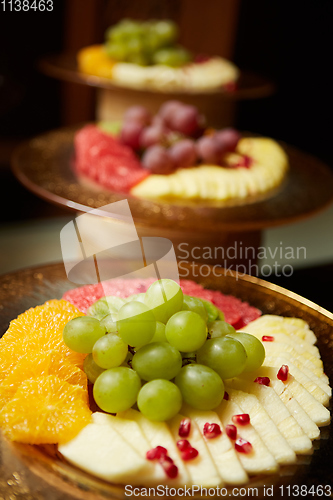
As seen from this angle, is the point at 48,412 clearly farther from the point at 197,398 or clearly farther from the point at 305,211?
the point at 305,211

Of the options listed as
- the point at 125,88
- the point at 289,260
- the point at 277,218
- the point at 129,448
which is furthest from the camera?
the point at 289,260

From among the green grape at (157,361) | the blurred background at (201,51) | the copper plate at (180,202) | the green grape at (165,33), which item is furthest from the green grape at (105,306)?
the blurred background at (201,51)

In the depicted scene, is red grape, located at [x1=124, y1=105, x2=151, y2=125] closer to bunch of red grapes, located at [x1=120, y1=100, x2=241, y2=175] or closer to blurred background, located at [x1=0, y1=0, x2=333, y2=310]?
bunch of red grapes, located at [x1=120, y1=100, x2=241, y2=175]

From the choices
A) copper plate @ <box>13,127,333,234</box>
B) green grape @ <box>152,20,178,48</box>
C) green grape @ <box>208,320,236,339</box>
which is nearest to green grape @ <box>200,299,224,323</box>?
green grape @ <box>208,320,236,339</box>

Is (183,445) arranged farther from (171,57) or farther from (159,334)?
(171,57)

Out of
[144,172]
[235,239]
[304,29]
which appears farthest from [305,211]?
[304,29]

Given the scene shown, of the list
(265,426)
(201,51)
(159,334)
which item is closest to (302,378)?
(265,426)
